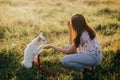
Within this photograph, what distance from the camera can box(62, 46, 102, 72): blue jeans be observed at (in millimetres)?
6336

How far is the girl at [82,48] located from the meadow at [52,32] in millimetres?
205

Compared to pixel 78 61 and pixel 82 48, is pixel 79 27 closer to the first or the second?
pixel 82 48

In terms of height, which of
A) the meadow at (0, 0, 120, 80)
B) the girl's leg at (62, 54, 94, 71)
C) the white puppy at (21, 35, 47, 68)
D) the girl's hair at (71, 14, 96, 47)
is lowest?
the meadow at (0, 0, 120, 80)

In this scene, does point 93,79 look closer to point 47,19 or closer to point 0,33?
point 0,33

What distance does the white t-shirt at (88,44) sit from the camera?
6242 millimetres

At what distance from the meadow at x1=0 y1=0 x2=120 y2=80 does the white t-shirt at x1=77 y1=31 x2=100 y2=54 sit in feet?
1.57

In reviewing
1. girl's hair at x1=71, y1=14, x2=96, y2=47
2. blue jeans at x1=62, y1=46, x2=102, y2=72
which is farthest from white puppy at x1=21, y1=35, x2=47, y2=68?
girl's hair at x1=71, y1=14, x2=96, y2=47

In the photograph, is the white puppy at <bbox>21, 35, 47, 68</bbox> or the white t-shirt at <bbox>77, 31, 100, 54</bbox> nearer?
the white t-shirt at <bbox>77, 31, 100, 54</bbox>

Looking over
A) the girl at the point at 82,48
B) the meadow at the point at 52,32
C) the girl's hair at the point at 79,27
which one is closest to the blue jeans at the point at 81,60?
the girl at the point at 82,48

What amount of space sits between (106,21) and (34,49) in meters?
4.93

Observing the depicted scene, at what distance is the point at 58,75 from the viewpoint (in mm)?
6473

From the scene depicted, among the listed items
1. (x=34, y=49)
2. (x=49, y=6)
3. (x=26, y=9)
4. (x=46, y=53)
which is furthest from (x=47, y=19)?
(x=34, y=49)

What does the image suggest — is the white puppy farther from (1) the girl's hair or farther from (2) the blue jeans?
(1) the girl's hair

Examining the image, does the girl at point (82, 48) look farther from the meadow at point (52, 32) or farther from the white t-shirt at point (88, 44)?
the meadow at point (52, 32)
